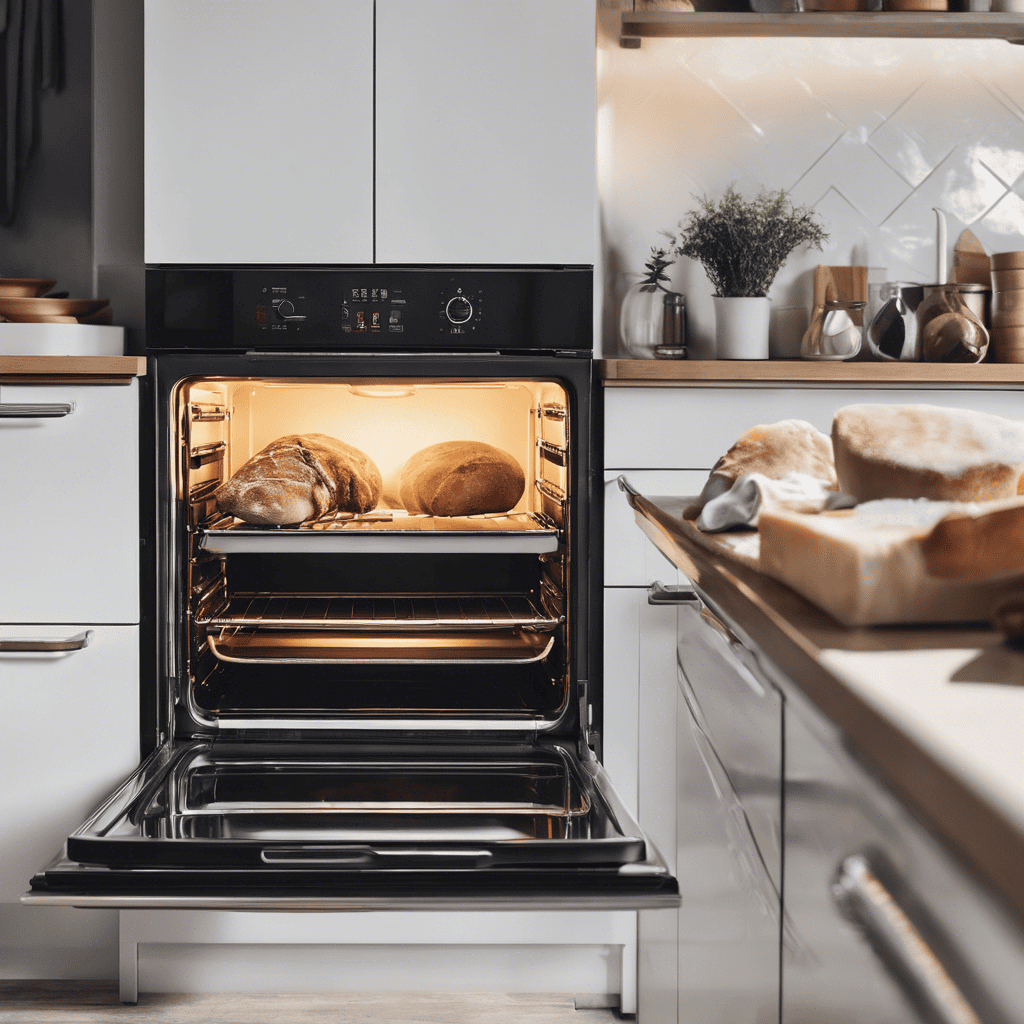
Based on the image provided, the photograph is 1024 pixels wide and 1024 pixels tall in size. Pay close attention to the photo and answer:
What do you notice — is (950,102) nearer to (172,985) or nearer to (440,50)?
(440,50)

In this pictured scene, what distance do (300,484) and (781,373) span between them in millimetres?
883

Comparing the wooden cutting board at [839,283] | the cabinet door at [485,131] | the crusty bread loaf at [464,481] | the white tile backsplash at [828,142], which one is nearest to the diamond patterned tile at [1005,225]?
the white tile backsplash at [828,142]

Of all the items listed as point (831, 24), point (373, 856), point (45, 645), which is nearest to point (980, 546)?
point (373, 856)

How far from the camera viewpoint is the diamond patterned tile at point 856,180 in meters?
2.39

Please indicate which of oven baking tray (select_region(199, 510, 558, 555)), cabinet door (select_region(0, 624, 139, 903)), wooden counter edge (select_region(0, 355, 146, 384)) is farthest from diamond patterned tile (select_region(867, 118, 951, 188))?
cabinet door (select_region(0, 624, 139, 903))

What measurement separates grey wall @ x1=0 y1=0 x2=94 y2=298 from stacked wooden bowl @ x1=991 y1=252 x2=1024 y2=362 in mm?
1943

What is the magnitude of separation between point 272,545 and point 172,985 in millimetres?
847

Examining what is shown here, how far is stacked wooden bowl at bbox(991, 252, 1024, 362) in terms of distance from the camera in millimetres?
2119

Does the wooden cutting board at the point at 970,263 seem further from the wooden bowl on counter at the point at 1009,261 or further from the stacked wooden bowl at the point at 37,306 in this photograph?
the stacked wooden bowl at the point at 37,306

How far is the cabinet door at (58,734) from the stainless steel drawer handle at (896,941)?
154 centimetres

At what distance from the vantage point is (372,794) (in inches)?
62.2

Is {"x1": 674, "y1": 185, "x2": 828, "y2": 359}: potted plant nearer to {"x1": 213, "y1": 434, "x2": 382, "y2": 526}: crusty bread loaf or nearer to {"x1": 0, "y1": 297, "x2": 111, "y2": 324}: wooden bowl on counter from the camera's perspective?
{"x1": 213, "y1": 434, "x2": 382, "y2": 526}: crusty bread loaf

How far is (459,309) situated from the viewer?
182cm

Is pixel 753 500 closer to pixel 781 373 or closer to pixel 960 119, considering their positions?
pixel 781 373
